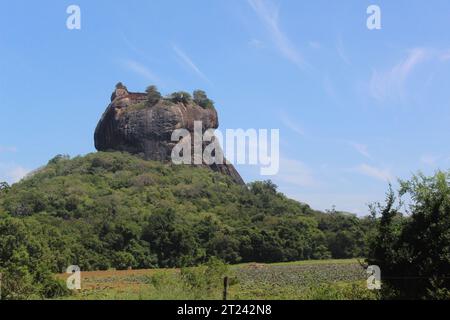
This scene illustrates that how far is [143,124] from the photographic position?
4710 inches

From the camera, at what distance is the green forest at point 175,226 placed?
18.4 metres

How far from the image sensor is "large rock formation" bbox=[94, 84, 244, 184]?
119m

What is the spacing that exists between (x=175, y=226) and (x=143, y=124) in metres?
53.4

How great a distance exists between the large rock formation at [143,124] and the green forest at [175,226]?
169 inches

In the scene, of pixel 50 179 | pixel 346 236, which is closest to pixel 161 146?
pixel 50 179

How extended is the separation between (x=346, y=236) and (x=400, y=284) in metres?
63.2

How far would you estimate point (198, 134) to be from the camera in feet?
405

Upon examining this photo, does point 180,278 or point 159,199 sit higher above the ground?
point 159,199

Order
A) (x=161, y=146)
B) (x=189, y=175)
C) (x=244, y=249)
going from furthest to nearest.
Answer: (x=161, y=146), (x=189, y=175), (x=244, y=249)

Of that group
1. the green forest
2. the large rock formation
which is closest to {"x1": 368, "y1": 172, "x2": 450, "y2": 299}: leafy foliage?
the green forest

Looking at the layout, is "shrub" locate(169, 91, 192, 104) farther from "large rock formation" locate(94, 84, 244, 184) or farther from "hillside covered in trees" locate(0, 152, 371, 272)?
"hillside covered in trees" locate(0, 152, 371, 272)

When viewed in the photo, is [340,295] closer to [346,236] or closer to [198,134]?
[346,236]

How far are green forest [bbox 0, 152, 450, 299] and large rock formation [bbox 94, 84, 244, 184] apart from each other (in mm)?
4296

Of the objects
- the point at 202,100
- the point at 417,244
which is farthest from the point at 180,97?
the point at 417,244
